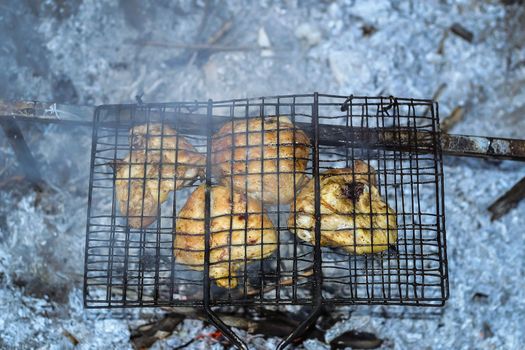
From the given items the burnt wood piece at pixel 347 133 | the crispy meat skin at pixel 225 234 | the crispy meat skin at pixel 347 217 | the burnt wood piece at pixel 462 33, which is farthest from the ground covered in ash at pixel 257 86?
the crispy meat skin at pixel 347 217

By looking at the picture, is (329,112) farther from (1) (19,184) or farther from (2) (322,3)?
(1) (19,184)

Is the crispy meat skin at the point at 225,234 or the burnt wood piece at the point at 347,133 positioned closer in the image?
the crispy meat skin at the point at 225,234

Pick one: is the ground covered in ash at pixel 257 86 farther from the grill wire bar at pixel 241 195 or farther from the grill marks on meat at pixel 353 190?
the grill marks on meat at pixel 353 190

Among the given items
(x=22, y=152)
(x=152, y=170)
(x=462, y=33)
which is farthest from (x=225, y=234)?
(x=462, y=33)

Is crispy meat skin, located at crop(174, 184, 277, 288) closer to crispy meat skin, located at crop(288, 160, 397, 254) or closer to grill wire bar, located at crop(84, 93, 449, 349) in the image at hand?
grill wire bar, located at crop(84, 93, 449, 349)

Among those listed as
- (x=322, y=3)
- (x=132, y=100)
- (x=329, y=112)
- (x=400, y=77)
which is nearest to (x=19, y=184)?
(x=132, y=100)

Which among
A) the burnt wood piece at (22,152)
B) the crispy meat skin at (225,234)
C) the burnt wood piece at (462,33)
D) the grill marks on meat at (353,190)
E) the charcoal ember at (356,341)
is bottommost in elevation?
the charcoal ember at (356,341)

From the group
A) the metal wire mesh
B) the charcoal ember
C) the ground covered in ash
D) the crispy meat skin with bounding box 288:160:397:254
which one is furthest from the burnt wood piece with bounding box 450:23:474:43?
the charcoal ember
